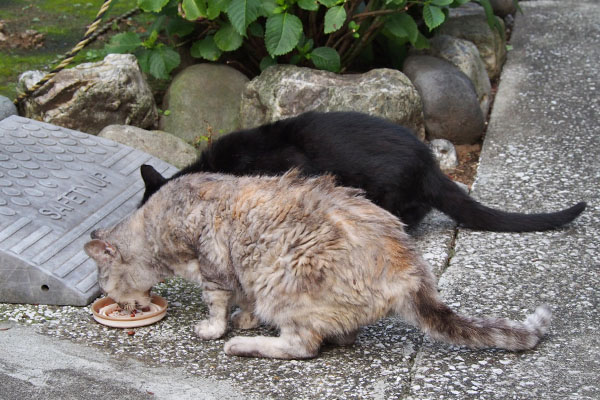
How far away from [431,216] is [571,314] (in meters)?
1.67

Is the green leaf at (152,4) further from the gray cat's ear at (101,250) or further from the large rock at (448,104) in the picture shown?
the gray cat's ear at (101,250)

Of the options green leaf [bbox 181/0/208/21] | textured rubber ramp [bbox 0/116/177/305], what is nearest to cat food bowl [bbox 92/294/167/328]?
textured rubber ramp [bbox 0/116/177/305]

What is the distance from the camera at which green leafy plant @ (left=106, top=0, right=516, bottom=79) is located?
6.01 m

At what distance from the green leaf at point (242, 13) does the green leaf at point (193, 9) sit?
25 cm

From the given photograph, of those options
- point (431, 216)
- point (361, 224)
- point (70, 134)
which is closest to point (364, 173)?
point (431, 216)

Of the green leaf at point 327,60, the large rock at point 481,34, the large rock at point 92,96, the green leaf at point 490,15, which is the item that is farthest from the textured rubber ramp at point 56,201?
the large rock at point 481,34

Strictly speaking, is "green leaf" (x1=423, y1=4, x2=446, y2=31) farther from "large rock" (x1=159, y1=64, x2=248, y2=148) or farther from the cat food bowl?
the cat food bowl

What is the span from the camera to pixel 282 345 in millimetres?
3572

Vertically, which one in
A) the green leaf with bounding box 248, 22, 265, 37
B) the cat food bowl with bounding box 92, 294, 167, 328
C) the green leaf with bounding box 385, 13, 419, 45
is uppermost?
the green leaf with bounding box 248, 22, 265, 37

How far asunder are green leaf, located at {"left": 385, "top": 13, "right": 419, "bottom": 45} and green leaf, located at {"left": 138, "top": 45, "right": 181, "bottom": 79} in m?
1.90

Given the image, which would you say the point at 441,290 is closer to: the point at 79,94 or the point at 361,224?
the point at 361,224

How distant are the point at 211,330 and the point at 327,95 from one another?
9.01 feet

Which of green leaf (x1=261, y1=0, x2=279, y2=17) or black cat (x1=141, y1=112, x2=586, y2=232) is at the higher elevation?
green leaf (x1=261, y1=0, x2=279, y2=17)

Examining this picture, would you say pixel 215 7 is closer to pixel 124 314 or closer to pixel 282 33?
pixel 282 33
